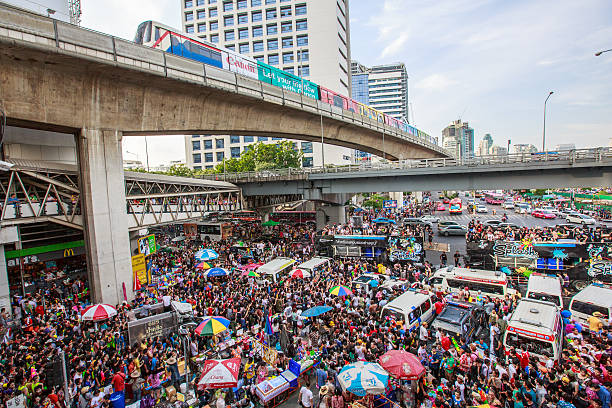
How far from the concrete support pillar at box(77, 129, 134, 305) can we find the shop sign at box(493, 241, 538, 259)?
67.7ft

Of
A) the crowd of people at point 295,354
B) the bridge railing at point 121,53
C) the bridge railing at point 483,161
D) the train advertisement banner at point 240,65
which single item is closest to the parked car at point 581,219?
the bridge railing at point 483,161

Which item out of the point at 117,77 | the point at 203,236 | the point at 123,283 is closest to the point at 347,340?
the point at 123,283

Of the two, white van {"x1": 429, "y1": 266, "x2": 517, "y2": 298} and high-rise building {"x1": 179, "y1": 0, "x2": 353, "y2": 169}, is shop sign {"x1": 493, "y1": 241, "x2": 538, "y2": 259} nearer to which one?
white van {"x1": 429, "y1": 266, "x2": 517, "y2": 298}

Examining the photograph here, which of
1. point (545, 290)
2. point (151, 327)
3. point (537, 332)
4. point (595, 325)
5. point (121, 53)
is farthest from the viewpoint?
point (121, 53)

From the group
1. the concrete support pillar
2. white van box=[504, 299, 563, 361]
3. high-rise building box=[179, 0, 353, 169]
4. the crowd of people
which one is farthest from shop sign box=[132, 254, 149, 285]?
high-rise building box=[179, 0, 353, 169]

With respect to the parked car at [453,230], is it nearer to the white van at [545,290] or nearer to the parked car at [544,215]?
the parked car at [544,215]

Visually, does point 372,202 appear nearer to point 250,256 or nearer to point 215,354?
point 250,256

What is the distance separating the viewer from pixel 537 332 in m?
9.55

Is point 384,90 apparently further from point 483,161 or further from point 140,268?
point 140,268

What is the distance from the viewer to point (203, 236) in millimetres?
33875

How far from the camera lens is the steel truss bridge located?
1545 cm

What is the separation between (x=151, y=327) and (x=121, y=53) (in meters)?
13.0

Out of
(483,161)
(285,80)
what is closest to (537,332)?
(483,161)

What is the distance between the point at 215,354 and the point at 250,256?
43.6 ft
